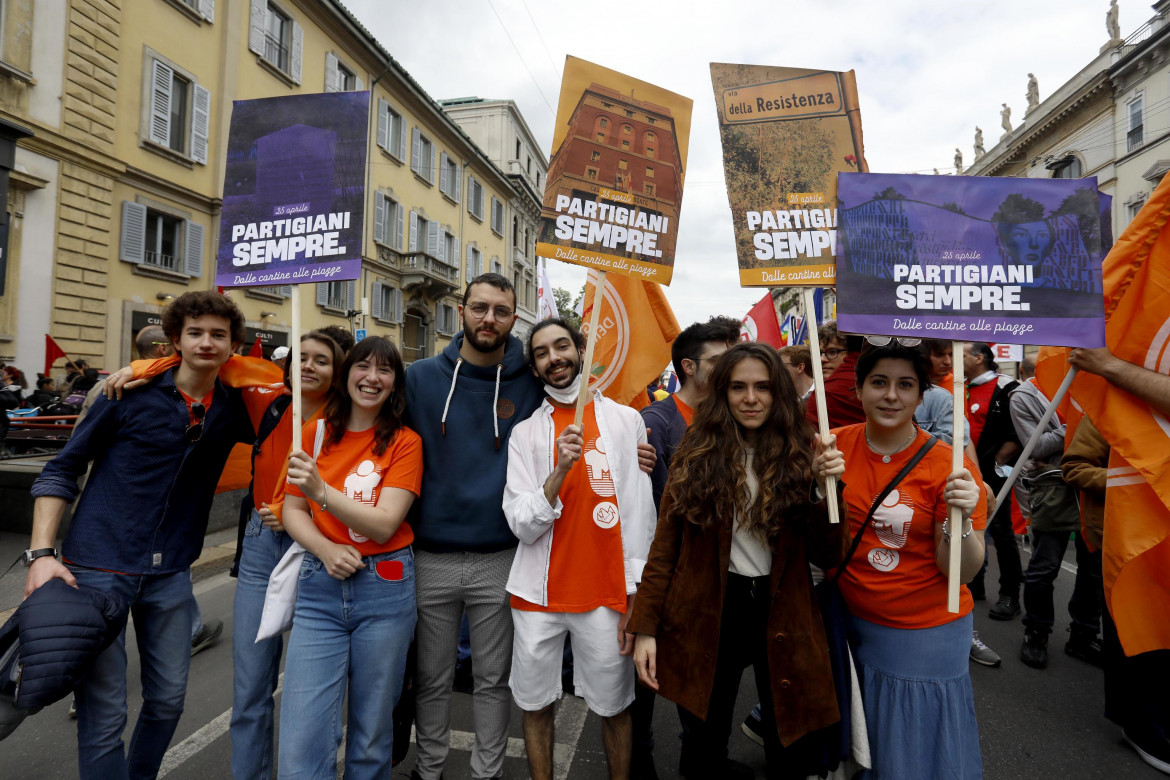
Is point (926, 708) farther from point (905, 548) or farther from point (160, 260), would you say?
point (160, 260)

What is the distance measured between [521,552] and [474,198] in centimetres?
3120

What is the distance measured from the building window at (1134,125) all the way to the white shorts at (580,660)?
28031 mm

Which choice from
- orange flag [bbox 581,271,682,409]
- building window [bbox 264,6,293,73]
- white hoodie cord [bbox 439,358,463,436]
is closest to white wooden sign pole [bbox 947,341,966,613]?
white hoodie cord [bbox 439,358,463,436]

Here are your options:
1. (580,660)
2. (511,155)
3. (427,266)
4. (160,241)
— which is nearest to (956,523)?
(580,660)

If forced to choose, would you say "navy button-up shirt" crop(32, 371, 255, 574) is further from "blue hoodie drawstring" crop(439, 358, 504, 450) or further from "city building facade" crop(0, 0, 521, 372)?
"city building facade" crop(0, 0, 521, 372)

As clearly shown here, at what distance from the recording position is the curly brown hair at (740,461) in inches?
86.5

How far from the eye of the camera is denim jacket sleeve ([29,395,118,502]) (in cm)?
224

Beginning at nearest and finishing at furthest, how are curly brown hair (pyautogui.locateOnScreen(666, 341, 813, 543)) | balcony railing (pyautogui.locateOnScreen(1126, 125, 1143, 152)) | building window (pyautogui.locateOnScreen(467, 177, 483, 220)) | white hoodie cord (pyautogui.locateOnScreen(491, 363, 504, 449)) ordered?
curly brown hair (pyautogui.locateOnScreen(666, 341, 813, 543)) < white hoodie cord (pyautogui.locateOnScreen(491, 363, 504, 449)) < balcony railing (pyautogui.locateOnScreen(1126, 125, 1143, 152)) < building window (pyautogui.locateOnScreen(467, 177, 483, 220))

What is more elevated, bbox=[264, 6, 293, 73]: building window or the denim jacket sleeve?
bbox=[264, 6, 293, 73]: building window

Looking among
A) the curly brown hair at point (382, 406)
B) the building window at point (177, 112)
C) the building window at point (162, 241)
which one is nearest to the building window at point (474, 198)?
the building window at point (177, 112)

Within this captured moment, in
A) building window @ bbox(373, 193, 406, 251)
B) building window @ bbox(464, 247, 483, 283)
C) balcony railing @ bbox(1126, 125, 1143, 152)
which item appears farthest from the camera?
building window @ bbox(464, 247, 483, 283)

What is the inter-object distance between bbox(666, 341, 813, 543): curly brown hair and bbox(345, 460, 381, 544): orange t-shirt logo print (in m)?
1.14

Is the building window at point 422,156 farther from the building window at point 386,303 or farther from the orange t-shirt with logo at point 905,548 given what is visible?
the orange t-shirt with logo at point 905,548

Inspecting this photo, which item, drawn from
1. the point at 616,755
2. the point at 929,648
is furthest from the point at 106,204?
the point at 929,648
